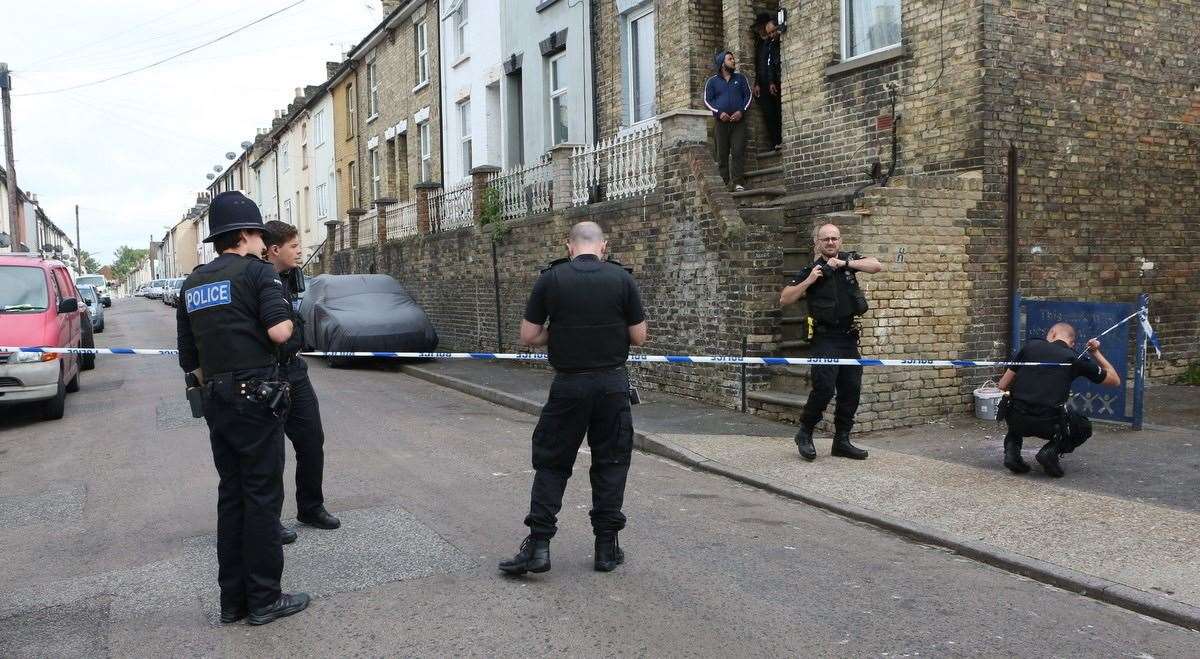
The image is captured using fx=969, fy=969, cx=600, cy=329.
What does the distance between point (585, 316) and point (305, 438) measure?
2136 millimetres

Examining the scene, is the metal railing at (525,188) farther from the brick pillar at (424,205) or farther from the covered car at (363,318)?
the brick pillar at (424,205)

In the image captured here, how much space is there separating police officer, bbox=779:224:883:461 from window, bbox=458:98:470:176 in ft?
55.3

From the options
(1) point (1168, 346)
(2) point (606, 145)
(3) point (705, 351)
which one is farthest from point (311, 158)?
(1) point (1168, 346)

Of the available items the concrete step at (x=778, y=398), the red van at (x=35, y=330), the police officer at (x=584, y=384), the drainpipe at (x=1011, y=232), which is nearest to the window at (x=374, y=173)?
the red van at (x=35, y=330)

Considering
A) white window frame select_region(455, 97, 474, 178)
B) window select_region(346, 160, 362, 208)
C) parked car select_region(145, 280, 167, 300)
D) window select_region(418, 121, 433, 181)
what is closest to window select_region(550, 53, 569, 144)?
white window frame select_region(455, 97, 474, 178)

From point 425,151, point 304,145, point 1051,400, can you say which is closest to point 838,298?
point 1051,400

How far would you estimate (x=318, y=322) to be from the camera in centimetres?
1647

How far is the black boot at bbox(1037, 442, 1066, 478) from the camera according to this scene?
22.9 feet

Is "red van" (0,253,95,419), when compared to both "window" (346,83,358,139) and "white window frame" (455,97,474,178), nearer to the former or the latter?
"white window frame" (455,97,474,178)

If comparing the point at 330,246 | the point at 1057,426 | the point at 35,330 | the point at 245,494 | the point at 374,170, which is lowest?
the point at 1057,426

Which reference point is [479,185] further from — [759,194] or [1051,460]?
[1051,460]

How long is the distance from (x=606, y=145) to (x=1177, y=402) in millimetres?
7501

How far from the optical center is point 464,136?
930 inches

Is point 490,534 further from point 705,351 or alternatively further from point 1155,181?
point 1155,181
